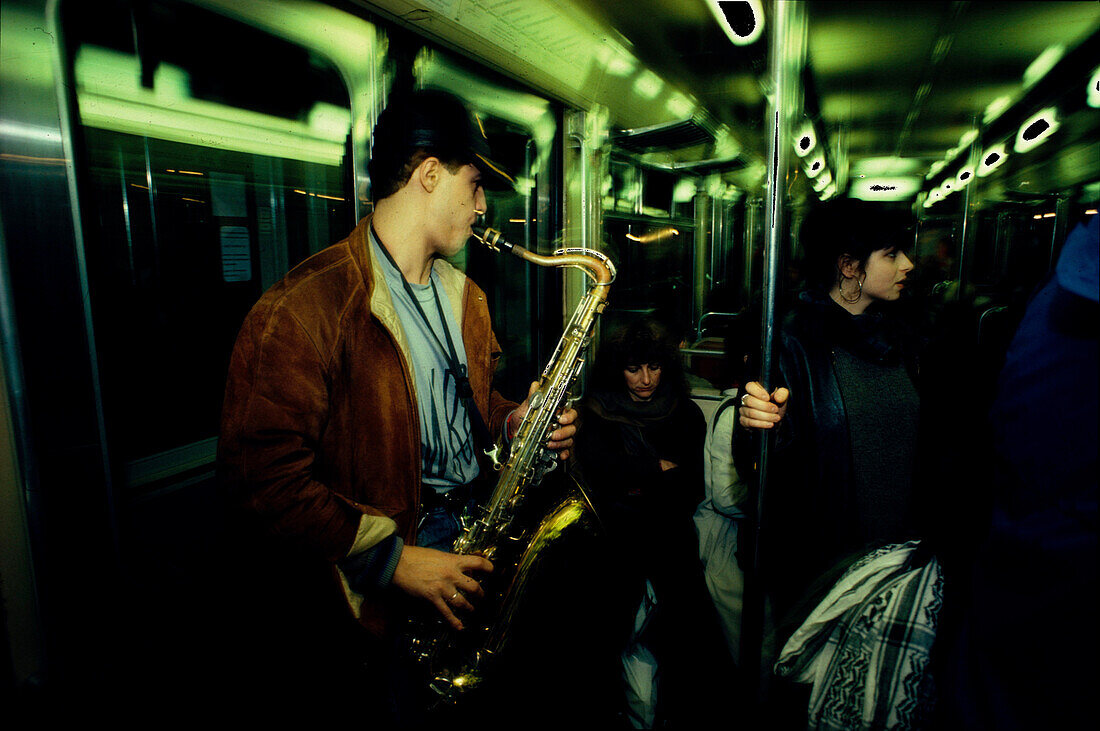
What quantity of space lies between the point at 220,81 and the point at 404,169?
3.53ft

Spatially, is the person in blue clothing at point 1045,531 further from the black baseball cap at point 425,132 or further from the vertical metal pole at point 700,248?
the vertical metal pole at point 700,248

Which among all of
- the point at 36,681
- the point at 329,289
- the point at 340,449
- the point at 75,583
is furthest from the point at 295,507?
the point at 36,681

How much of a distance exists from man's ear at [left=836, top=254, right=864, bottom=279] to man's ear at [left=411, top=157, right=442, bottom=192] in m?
1.62

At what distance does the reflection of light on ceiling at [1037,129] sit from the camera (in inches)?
159

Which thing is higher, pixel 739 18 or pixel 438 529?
pixel 739 18

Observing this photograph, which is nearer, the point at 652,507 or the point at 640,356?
the point at 652,507

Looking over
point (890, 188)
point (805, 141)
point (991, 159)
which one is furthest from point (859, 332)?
point (890, 188)

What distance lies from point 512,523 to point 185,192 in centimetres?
182

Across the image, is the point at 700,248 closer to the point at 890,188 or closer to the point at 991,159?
the point at 890,188

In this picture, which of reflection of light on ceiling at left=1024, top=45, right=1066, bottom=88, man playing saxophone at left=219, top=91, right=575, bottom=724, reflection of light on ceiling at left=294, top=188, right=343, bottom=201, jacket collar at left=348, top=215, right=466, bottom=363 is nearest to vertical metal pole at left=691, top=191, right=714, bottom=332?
reflection of light on ceiling at left=1024, top=45, right=1066, bottom=88

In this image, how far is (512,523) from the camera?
211 centimetres

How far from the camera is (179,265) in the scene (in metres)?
1.97

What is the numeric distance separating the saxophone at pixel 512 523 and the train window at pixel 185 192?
3.40 feet

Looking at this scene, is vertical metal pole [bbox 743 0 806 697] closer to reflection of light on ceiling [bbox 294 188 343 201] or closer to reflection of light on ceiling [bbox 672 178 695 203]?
reflection of light on ceiling [bbox 294 188 343 201]
